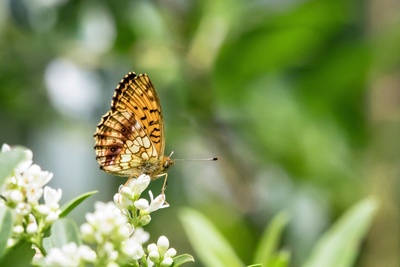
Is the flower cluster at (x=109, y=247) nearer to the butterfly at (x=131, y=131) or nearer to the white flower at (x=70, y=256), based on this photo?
the white flower at (x=70, y=256)

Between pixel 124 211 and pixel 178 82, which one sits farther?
pixel 178 82

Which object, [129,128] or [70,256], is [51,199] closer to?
[70,256]

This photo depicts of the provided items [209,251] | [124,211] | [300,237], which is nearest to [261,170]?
[300,237]

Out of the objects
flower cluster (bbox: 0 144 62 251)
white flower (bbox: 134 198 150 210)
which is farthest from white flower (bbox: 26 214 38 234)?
white flower (bbox: 134 198 150 210)

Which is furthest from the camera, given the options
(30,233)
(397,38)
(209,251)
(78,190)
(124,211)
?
(397,38)

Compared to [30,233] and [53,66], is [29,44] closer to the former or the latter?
[53,66]

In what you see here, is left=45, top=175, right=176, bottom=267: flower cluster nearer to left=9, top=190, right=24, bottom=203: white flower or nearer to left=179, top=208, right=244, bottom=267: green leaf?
left=9, top=190, right=24, bottom=203: white flower
